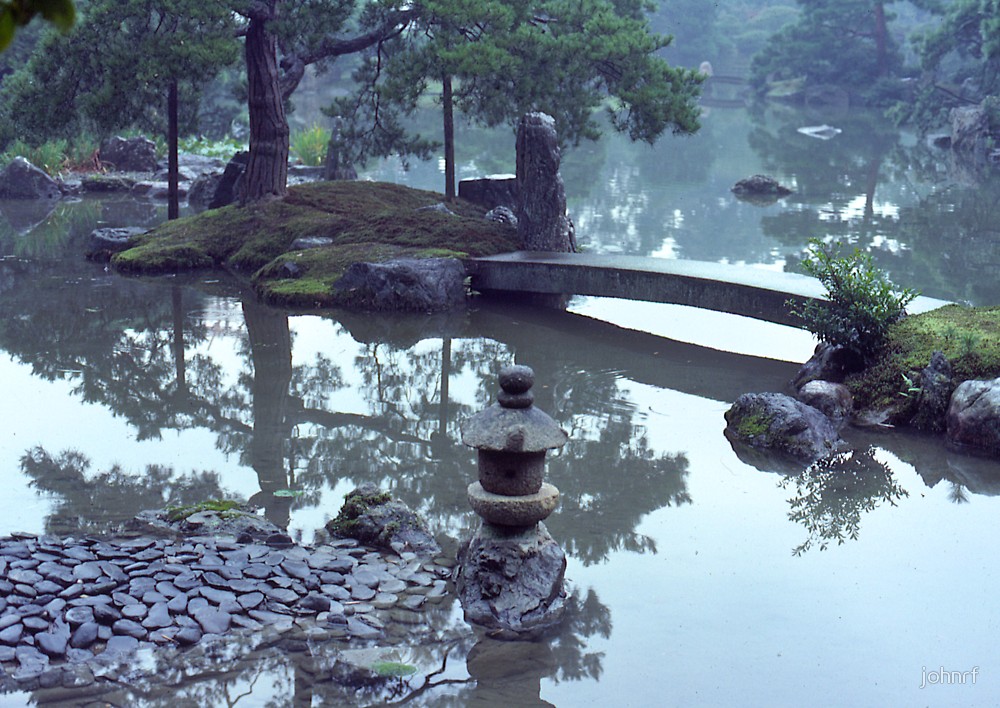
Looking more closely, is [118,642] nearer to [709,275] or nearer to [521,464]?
[521,464]

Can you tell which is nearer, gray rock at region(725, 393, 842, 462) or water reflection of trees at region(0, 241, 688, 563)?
water reflection of trees at region(0, 241, 688, 563)

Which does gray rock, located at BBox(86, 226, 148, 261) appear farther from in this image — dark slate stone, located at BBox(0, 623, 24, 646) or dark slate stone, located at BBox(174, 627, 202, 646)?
dark slate stone, located at BBox(174, 627, 202, 646)

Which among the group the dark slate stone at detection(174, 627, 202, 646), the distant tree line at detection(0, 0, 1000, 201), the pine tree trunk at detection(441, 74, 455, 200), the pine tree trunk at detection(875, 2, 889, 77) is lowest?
the dark slate stone at detection(174, 627, 202, 646)

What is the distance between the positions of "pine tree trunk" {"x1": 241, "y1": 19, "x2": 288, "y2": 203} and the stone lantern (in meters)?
11.8

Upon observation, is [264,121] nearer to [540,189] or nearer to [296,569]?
[540,189]

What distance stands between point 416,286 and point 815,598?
8.25 meters

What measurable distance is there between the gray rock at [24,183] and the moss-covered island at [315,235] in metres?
9.76

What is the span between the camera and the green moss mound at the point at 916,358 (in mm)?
9406

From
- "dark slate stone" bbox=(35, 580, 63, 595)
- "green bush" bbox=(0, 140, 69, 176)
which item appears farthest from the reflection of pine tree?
"green bush" bbox=(0, 140, 69, 176)

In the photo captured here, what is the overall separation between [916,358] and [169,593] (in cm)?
680

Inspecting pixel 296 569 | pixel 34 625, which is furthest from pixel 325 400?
pixel 34 625

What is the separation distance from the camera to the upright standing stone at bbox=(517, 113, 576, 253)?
14422 millimetres

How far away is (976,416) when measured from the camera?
8.80 m

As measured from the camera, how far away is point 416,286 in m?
13.6
